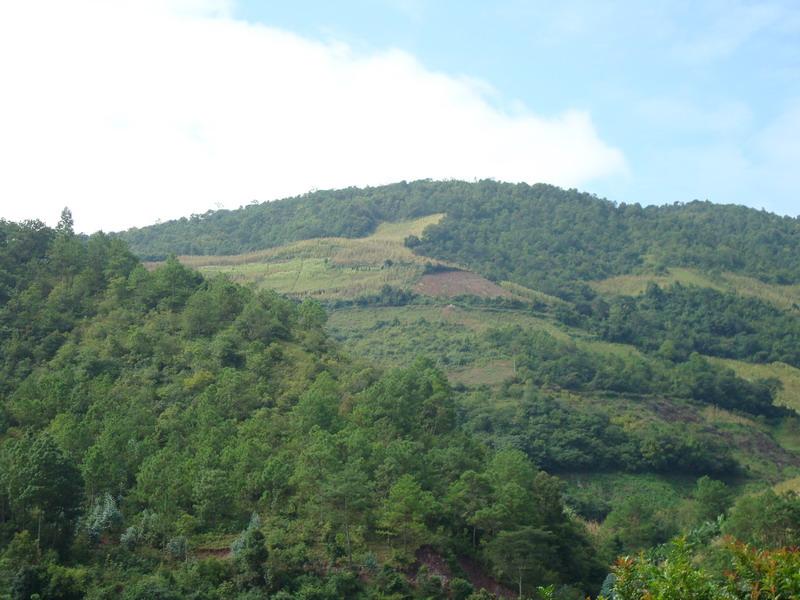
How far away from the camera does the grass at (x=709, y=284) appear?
3880 inches

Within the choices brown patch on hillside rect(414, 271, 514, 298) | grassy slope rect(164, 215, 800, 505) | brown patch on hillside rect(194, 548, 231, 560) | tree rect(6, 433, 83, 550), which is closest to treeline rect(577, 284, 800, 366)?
grassy slope rect(164, 215, 800, 505)

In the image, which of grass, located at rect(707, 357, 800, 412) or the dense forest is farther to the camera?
grass, located at rect(707, 357, 800, 412)

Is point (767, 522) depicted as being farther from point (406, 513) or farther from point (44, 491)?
point (44, 491)

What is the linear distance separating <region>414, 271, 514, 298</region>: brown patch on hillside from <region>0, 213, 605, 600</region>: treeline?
1528 inches

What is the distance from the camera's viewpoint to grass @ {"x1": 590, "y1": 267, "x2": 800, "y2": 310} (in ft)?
323

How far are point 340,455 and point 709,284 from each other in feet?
242

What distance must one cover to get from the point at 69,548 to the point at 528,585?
53.2 ft

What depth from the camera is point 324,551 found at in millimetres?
A: 31281

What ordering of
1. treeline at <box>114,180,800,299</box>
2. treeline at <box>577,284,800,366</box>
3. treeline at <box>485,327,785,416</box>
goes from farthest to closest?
treeline at <box>114,180,800,299</box> < treeline at <box>577,284,800,366</box> < treeline at <box>485,327,785,416</box>

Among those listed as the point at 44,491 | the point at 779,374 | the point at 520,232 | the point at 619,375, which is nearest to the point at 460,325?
the point at 619,375

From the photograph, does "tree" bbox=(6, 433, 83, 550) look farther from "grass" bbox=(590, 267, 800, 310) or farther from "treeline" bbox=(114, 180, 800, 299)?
"grass" bbox=(590, 267, 800, 310)

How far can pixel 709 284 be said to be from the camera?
9975 cm

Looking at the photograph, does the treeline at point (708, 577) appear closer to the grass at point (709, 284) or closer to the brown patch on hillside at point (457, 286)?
the brown patch on hillside at point (457, 286)

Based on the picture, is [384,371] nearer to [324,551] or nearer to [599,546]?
[599,546]
